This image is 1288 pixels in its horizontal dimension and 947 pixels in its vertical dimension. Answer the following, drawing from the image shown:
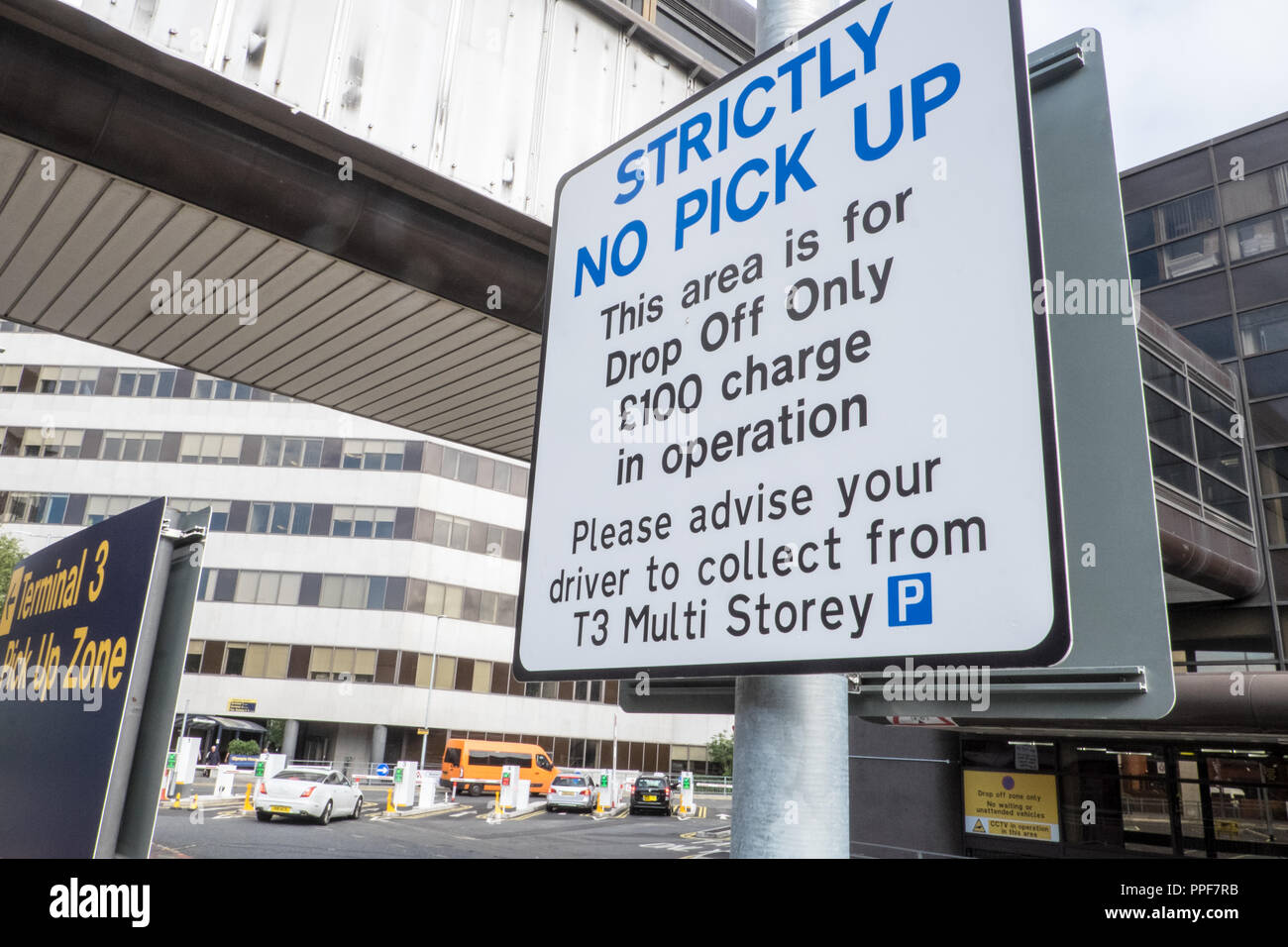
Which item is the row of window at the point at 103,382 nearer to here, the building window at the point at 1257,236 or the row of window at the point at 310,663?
the row of window at the point at 310,663

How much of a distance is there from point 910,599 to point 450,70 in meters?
3.53

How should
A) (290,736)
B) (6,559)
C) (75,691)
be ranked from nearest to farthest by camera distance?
(75,691) < (6,559) < (290,736)

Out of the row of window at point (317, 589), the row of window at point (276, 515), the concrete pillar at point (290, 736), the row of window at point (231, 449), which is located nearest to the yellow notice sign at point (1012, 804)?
the row of window at point (317, 589)

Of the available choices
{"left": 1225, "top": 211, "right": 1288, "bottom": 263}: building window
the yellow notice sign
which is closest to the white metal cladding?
the yellow notice sign

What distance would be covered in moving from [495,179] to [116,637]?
7.88 ft

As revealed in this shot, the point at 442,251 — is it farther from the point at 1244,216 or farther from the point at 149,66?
the point at 1244,216

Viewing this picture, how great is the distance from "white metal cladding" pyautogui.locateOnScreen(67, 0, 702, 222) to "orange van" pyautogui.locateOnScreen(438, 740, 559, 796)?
38965mm

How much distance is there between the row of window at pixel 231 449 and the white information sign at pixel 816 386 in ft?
151

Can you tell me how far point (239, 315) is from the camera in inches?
197

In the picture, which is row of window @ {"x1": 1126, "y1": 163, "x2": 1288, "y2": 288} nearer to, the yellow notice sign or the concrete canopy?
the yellow notice sign

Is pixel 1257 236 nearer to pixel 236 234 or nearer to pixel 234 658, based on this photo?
pixel 236 234

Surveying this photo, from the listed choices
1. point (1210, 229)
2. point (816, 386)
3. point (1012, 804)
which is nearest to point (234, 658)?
point (1012, 804)

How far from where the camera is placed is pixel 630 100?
4.53 metres
